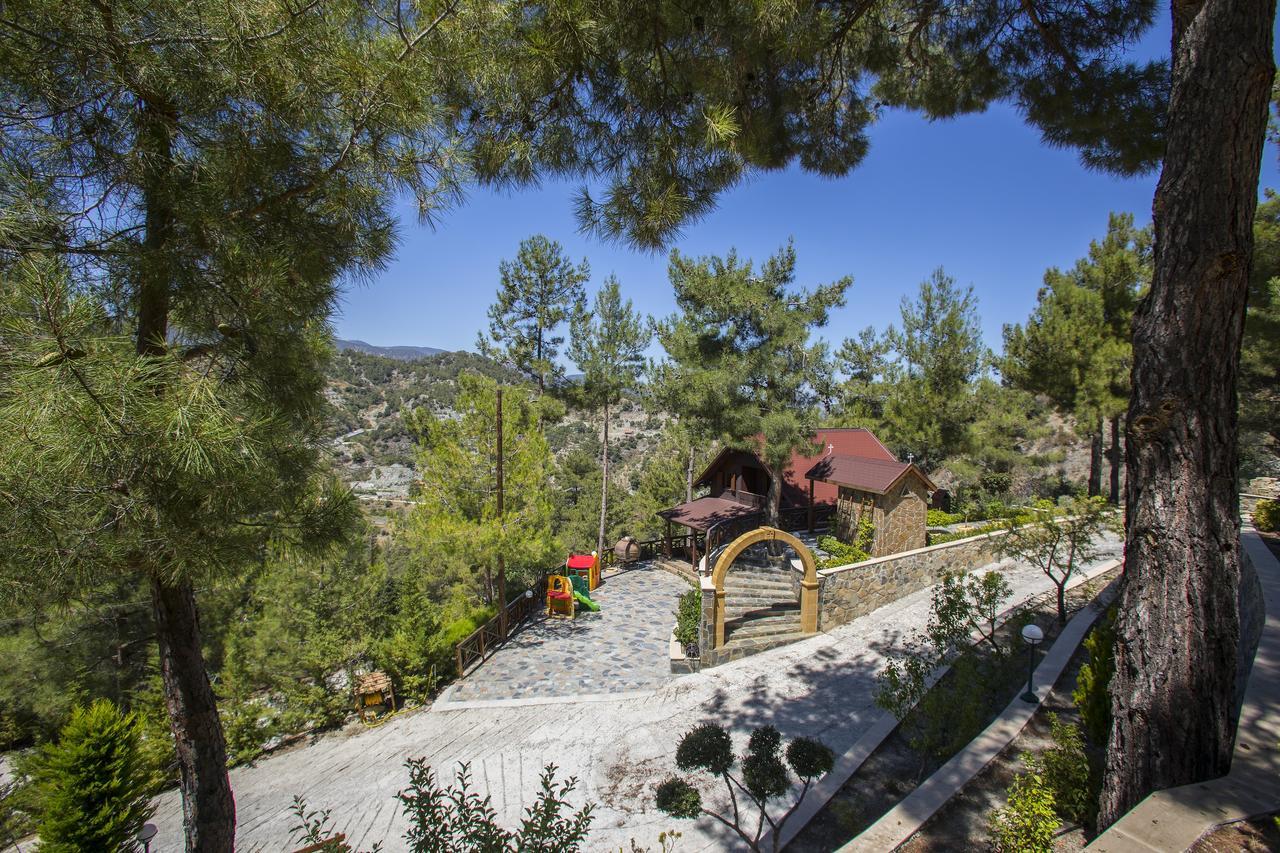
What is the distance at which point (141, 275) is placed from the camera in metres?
2.66

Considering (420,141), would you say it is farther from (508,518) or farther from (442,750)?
(508,518)

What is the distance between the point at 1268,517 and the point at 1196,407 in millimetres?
13698

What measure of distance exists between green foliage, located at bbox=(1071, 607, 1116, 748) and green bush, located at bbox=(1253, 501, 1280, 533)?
37.5 ft

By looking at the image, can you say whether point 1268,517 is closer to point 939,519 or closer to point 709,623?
point 939,519

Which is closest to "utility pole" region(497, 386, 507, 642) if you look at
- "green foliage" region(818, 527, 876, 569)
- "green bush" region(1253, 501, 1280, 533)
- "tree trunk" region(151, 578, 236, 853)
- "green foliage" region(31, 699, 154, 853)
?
"green foliage" region(31, 699, 154, 853)

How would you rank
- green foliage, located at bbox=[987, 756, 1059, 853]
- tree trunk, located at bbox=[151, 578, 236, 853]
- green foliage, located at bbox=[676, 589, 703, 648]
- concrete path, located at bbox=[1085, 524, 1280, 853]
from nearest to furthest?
1. concrete path, located at bbox=[1085, 524, 1280, 853]
2. green foliage, located at bbox=[987, 756, 1059, 853]
3. tree trunk, located at bbox=[151, 578, 236, 853]
4. green foliage, located at bbox=[676, 589, 703, 648]

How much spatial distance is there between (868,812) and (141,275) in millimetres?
6853

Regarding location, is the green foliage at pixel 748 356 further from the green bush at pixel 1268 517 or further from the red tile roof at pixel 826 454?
the green bush at pixel 1268 517

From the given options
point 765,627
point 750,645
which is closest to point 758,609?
point 765,627

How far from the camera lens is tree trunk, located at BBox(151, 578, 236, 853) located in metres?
3.38

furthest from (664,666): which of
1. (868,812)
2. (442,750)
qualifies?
(868,812)

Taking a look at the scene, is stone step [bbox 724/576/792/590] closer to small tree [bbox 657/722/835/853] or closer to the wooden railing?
the wooden railing

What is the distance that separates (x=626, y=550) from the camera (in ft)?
62.0

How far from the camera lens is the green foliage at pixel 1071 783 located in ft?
11.6
